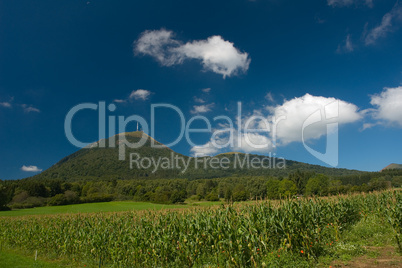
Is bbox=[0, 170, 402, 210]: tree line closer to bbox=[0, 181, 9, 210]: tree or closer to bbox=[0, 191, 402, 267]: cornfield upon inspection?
bbox=[0, 181, 9, 210]: tree

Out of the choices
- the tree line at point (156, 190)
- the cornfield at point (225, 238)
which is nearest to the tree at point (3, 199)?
the tree line at point (156, 190)

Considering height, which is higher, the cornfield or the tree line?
the cornfield

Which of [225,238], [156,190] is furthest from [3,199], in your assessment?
[225,238]

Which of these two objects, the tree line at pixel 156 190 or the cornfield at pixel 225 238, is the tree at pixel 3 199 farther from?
the cornfield at pixel 225 238

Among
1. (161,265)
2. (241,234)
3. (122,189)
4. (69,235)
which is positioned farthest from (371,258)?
(122,189)

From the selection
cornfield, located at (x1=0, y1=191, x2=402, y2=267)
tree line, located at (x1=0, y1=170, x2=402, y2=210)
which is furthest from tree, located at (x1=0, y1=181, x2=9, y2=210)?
cornfield, located at (x1=0, y1=191, x2=402, y2=267)

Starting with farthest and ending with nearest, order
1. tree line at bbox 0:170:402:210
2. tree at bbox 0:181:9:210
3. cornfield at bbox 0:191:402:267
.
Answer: tree line at bbox 0:170:402:210, tree at bbox 0:181:9:210, cornfield at bbox 0:191:402:267

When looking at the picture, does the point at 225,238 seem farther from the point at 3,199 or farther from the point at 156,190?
the point at 156,190

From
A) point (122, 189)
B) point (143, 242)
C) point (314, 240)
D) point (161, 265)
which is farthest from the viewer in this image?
point (122, 189)

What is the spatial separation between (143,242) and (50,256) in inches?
409

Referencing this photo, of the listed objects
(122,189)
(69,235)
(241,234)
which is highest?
(241,234)

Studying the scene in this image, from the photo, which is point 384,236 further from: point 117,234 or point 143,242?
point 117,234

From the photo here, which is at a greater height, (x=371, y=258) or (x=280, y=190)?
(x=371, y=258)

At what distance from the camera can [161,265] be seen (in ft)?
35.6
